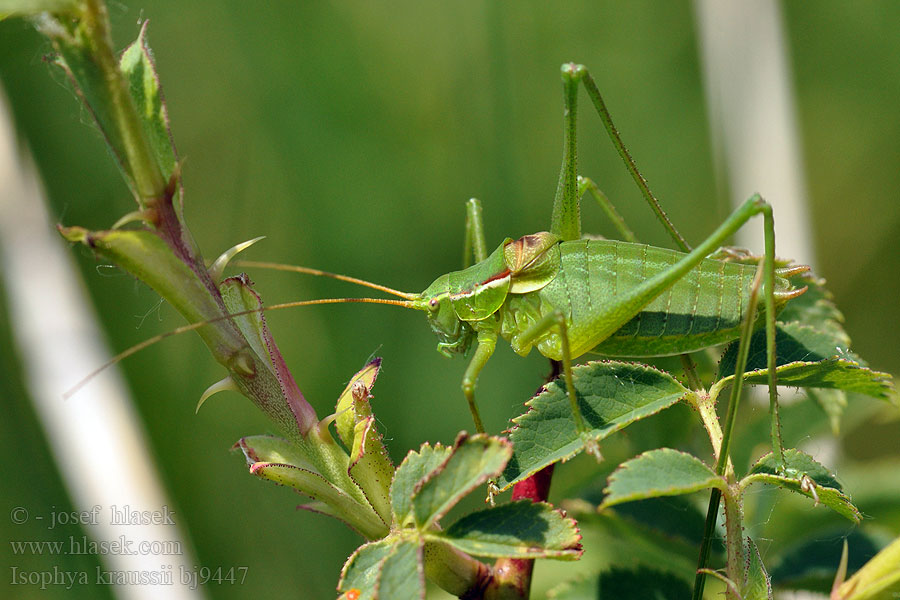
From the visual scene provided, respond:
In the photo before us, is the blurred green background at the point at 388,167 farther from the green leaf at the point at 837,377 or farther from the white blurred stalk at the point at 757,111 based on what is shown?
the green leaf at the point at 837,377

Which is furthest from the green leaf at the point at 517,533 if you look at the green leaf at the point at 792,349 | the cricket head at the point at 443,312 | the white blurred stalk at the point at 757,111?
the white blurred stalk at the point at 757,111

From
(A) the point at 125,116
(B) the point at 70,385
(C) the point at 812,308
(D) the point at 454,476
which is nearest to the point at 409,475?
(D) the point at 454,476

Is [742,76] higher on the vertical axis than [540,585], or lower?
higher

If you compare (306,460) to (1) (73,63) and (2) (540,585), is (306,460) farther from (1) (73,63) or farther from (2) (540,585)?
(2) (540,585)

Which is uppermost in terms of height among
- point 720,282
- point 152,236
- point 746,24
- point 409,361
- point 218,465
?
point 746,24

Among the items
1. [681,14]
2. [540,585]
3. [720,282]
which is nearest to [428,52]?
[681,14]

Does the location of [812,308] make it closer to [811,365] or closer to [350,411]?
[811,365]
